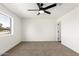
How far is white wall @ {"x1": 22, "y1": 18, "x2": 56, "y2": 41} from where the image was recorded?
9.61 meters

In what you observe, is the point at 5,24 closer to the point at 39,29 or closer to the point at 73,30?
the point at 73,30

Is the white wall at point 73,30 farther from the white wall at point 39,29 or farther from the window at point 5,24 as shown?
the window at point 5,24

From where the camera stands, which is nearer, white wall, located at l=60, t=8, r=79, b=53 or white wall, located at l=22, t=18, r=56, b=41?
white wall, located at l=60, t=8, r=79, b=53

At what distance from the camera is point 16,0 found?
972 millimetres

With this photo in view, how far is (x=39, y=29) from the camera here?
970cm

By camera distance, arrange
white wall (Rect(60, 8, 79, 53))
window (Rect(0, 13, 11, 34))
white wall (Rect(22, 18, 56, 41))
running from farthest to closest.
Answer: white wall (Rect(22, 18, 56, 41)), window (Rect(0, 13, 11, 34)), white wall (Rect(60, 8, 79, 53))

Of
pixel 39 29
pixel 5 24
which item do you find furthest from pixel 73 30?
pixel 39 29

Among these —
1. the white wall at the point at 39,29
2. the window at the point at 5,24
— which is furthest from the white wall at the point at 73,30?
the window at the point at 5,24

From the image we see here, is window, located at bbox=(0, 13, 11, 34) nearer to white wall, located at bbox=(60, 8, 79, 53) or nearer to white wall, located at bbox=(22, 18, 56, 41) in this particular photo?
white wall, located at bbox=(22, 18, 56, 41)

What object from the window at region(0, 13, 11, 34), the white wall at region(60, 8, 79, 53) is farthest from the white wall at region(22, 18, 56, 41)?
the white wall at region(60, 8, 79, 53)

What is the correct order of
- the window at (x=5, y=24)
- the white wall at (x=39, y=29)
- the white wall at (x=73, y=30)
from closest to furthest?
the white wall at (x=73, y=30) < the window at (x=5, y=24) < the white wall at (x=39, y=29)

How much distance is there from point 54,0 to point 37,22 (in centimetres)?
869

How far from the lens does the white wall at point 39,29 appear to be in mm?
9609

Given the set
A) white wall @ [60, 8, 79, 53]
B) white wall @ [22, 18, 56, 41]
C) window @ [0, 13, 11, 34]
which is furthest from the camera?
white wall @ [22, 18, 56, 41]
